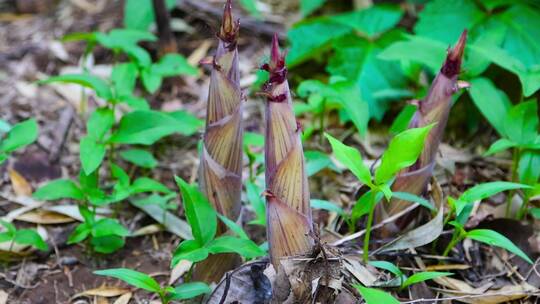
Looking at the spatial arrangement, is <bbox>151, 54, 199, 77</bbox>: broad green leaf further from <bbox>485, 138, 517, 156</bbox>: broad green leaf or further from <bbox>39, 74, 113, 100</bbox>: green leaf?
<bbox>485, 138, 517, 156</bbox>: broad green leaf

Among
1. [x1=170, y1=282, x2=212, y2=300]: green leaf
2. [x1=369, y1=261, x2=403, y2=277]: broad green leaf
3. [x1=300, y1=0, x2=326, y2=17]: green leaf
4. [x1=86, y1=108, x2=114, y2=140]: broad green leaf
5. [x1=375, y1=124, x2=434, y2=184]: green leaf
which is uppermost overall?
[x1=300, y1=0, x2=326, y2=17]: green leaf

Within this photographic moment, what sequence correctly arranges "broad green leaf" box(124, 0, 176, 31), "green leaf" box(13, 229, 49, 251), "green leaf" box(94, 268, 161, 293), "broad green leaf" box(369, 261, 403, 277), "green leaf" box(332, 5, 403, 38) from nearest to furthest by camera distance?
1. "green leaf" box(94, 268, 161, 293)
2. "broad green leaf" box(369, 261, 403, 277)
3. "green leaf" box(13, 229, 49, 251)
4. "green leaf" box(332, 5, 403, 38)
5. "broad green leaf" box(124, 0, 176, 31)

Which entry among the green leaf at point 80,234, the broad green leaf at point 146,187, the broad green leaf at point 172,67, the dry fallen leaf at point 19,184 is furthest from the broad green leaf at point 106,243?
the broad green leaf at point 172,67

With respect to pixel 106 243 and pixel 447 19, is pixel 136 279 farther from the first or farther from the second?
pixel 447 19

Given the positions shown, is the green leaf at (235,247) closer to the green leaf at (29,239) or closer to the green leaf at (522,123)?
the green leaf at (29,239)

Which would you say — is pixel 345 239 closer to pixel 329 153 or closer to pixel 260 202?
pixel 260 202

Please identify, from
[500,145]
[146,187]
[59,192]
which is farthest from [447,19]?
[59,192]

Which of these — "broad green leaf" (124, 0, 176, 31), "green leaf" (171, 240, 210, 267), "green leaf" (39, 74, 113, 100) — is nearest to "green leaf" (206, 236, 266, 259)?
"green leaf" (171, 240, 210, 267)
